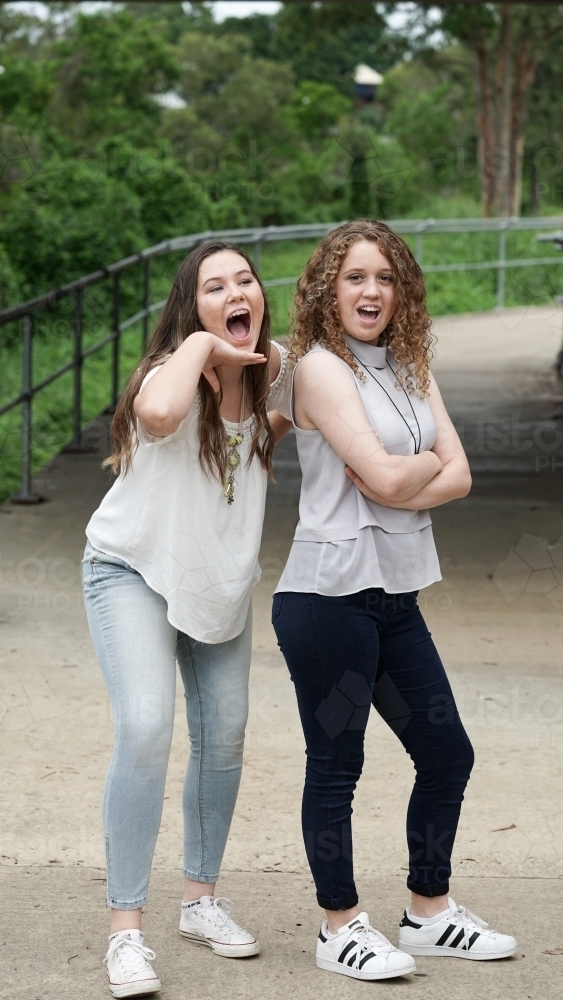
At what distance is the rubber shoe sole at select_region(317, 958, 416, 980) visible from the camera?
2.56 metres

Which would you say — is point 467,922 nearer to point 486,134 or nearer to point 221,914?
point 221,914

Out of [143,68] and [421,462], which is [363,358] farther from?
[143,68]

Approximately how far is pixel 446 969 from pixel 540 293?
15716 mm

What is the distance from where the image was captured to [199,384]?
2586 mm

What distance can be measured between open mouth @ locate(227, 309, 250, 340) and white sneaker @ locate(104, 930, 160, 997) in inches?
44.7

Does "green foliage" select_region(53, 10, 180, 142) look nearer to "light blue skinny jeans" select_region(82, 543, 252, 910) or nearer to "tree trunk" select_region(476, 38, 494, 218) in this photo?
"tree trunk" select_region(476, 38, 494, 218)

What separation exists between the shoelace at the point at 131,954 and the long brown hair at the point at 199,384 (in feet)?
2.87

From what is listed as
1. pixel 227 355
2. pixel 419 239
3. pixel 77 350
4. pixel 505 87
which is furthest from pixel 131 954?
pixel 505 87

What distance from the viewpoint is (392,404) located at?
2650 millimetres

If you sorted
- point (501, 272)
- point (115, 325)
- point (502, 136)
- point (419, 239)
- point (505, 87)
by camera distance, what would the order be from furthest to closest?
point (502, 136)
point (505, 87)
point (501, 272)
point (419, 239)
point (115, 325)

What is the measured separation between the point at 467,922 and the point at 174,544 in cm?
96

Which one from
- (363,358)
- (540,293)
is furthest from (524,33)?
(363,358)

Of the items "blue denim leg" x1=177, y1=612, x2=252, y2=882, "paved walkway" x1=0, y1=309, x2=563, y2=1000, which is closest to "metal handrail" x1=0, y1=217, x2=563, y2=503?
"paved walkway" x1=0, y1=309, x2=563, y2=1000

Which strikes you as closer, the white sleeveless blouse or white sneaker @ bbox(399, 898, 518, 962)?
the white sleeveless blouse
